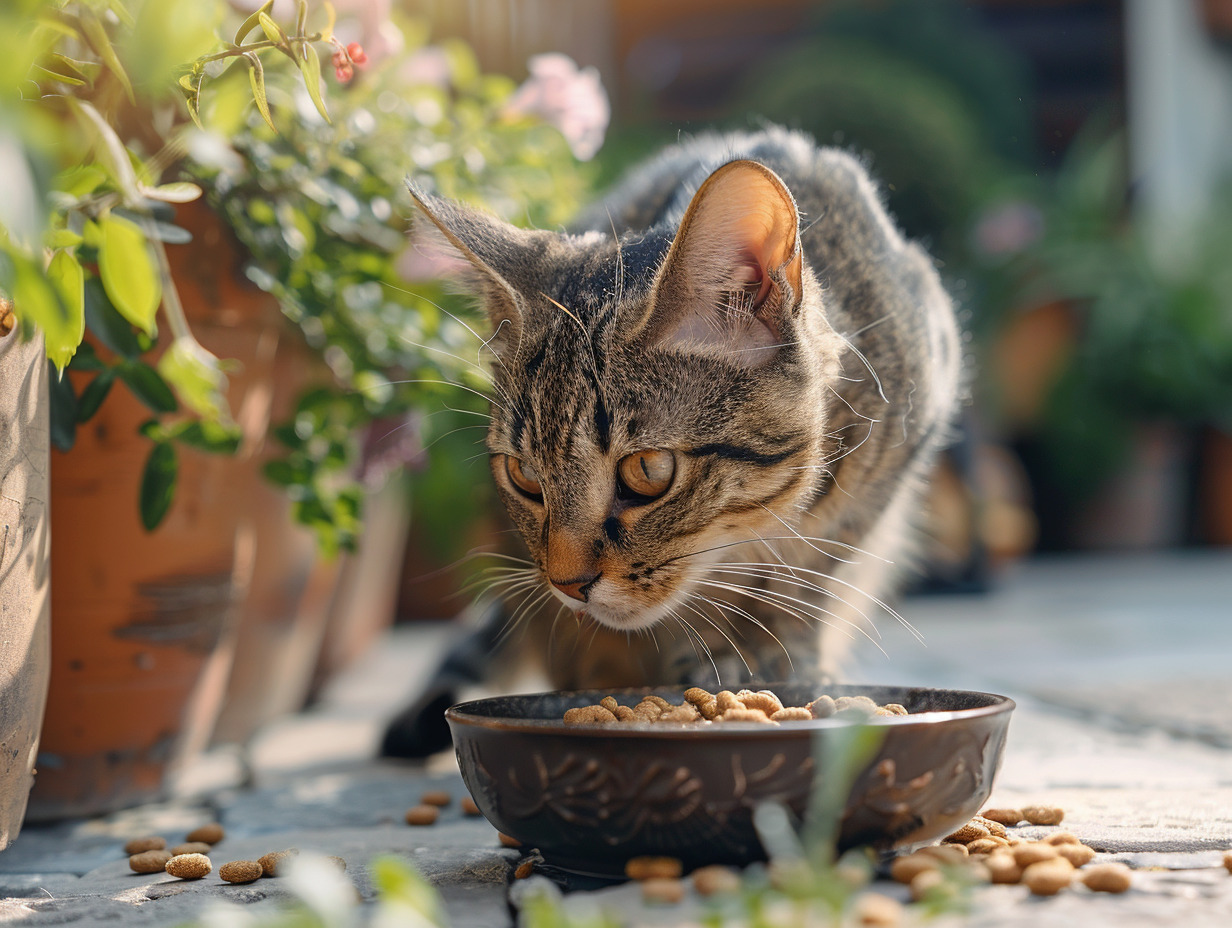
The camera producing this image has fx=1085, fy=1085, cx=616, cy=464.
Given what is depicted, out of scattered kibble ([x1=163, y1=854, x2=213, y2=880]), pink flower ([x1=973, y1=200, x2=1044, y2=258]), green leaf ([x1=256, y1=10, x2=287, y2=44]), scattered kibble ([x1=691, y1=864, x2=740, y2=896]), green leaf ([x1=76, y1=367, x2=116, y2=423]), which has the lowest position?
scattered kibble ([x1=163, y1=854, x2=213, y2=880])

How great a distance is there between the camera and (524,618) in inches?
71.2

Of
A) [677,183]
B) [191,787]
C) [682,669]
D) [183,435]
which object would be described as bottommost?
[191,787]

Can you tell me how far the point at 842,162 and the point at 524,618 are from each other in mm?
884

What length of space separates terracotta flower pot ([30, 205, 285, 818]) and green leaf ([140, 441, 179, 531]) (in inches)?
4.9

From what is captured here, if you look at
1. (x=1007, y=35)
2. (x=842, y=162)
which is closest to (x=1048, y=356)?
(x=1007, y=35)

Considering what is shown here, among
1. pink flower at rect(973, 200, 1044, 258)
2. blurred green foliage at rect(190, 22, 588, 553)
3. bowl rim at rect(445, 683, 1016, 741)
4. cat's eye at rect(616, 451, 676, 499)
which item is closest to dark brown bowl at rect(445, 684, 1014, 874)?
bowl rim at rect(445, 683, 1016, 741)

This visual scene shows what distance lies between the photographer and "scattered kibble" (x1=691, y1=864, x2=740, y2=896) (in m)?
0.77

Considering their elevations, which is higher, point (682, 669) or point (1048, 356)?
point (1048, 356)

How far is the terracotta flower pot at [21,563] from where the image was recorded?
95cm

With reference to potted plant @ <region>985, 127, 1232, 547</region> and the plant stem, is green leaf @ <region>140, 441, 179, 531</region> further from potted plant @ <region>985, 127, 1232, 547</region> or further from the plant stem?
potted plant @ <region>985, 127, 1232, 547</region>

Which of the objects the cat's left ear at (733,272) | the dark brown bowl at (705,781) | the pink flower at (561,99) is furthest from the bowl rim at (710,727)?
the pink flower at (561,99)

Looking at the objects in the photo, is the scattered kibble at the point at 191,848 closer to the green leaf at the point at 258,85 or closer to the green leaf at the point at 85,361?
the green leaf at the point at 85,361

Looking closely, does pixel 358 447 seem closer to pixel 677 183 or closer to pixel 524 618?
pixel 524 618

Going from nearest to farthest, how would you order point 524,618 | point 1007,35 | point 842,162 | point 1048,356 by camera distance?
point 842,162, point 524,618, point 1048,356, point 1007,35
